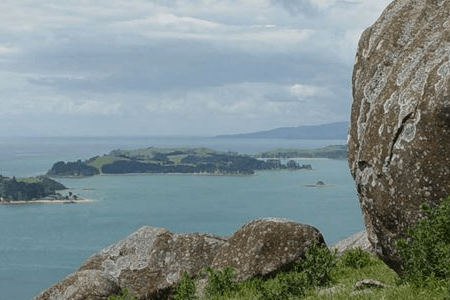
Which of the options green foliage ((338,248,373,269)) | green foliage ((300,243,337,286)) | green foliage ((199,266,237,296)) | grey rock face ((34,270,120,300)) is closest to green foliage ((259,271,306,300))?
green foliage ((300,243,337,286))

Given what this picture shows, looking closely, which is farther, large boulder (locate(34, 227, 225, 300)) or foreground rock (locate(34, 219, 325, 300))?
large boulder (locate(34, 227, 225, 300))

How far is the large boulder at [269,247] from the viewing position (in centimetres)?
1855

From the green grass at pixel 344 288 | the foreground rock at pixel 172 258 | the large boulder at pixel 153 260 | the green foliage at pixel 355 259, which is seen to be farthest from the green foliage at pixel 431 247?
the large boulder at pixel 153 260

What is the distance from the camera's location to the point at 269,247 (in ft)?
61.6

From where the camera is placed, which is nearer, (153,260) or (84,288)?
(84,288)

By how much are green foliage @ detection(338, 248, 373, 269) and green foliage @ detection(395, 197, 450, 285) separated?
7.51m

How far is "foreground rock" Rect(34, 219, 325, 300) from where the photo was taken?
1873cm

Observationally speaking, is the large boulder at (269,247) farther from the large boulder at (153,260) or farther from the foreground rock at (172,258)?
the large boulder at (153,260)

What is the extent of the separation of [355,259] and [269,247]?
267 cm

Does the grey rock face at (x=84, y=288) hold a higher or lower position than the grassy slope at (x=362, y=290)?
lower

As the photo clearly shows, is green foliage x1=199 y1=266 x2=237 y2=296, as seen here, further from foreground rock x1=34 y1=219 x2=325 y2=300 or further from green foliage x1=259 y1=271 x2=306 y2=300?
green foliage x1=259 y1=271 x2=306 y2=300

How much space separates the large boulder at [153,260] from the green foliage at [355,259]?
216 inches

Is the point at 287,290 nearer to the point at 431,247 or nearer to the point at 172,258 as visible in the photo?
the point at 431,247

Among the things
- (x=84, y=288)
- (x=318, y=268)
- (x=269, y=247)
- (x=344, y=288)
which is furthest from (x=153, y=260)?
(x=344, y=288)
